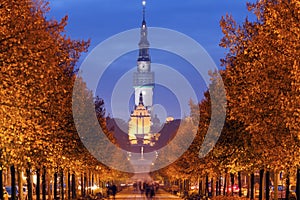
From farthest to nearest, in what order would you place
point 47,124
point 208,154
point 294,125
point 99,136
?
point 99,136
point 208,154
point 47,124
point 294,125

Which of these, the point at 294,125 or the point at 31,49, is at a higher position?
the point at 31,49

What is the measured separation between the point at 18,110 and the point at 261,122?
1101 cm

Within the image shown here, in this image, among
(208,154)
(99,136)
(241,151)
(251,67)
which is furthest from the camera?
(99,136)

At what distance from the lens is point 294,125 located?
32.0 metres

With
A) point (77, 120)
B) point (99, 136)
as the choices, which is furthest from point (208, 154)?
point (99, 136)

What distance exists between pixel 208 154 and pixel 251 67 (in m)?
27.9

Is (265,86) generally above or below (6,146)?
above

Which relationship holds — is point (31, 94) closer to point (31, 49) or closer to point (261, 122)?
point (31, 49)

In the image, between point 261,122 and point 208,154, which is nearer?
point 261,122

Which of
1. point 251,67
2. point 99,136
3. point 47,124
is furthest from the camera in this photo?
point 99,136

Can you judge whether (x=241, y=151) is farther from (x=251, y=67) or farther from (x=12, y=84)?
(x=12, y=84)

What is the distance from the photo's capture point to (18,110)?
33844mm

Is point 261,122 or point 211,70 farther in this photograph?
point 211,70

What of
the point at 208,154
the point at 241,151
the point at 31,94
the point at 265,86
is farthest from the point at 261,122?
the point at 208,154
